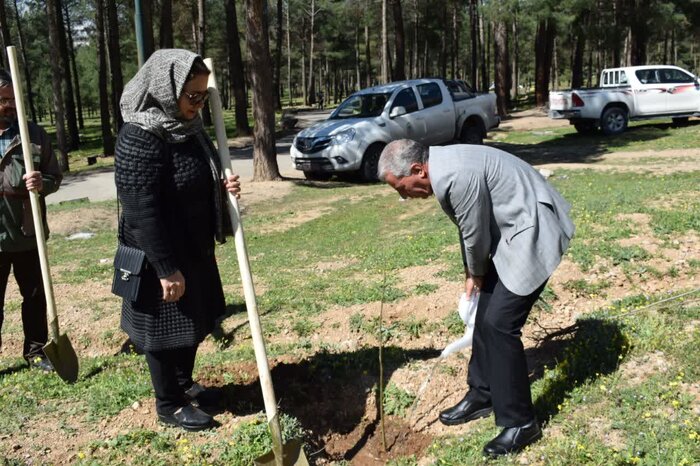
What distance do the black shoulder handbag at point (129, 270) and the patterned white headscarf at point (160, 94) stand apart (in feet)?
1.97

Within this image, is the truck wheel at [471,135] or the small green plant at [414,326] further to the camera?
the truck wheel at [471,135]

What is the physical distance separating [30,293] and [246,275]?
2.39 m

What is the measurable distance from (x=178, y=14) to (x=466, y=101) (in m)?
23.7

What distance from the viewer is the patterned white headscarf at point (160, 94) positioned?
122 inches

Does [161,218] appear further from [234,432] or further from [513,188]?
[513,188]

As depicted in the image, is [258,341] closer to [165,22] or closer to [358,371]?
[358,371]

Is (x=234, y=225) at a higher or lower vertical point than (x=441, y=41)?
lower

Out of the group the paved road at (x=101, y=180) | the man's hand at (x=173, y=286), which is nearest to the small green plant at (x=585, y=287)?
the man's hand at (x=173, y=286)

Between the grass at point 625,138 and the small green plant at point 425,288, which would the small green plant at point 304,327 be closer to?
the small green plant at point 425,288

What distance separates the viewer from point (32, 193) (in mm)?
4375

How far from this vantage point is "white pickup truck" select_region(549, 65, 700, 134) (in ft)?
60.3

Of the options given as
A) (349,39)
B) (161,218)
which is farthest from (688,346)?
(349,39)

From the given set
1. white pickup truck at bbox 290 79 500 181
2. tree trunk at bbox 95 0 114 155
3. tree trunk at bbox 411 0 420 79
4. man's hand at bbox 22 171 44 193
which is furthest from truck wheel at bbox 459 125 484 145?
tree trunk at bbox 411 0 420 79

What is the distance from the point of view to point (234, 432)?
3.59m
